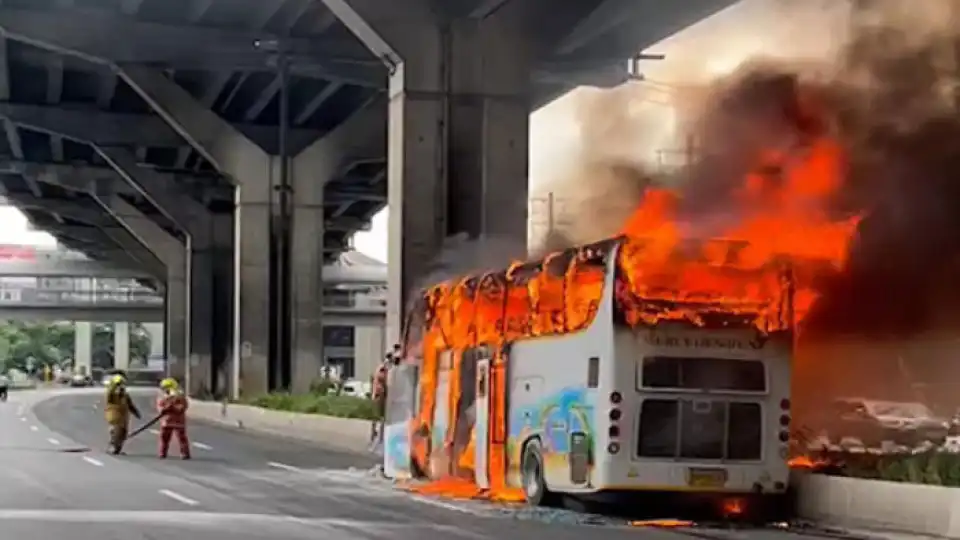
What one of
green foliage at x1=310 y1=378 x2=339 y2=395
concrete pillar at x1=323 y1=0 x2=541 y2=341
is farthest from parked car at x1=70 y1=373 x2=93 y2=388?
concrete pillar at x1=323 y1=0 x2=541 y2=341

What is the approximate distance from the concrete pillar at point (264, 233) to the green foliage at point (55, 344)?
117 meters

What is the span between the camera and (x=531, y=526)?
17359 mm

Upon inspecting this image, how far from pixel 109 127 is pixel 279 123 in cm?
663

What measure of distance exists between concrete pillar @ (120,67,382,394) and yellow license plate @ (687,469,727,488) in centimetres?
3908

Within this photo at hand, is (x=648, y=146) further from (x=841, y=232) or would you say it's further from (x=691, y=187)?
(x=841, y=232)

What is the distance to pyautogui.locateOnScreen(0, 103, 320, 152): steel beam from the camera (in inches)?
2367

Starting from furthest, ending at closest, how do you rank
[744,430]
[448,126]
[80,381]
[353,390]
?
1. [80,381]
2. [353,390]
3. [448,126]
4. [744,430]

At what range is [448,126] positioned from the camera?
111 ft

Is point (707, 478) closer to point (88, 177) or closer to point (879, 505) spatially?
point (879, 505)

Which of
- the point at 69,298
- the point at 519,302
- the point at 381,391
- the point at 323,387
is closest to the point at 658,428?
the point at 519,302

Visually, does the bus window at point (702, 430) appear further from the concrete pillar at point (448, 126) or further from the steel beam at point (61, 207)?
the steel beam at point (61, 207)

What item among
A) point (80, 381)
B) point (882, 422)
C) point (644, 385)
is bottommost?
point (80, 381)

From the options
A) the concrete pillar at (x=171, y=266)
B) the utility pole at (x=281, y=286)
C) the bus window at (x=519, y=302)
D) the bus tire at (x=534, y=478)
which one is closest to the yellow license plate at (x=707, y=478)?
the bus tire at (x=534, y=478)

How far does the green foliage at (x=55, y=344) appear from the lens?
172875 millimetres
